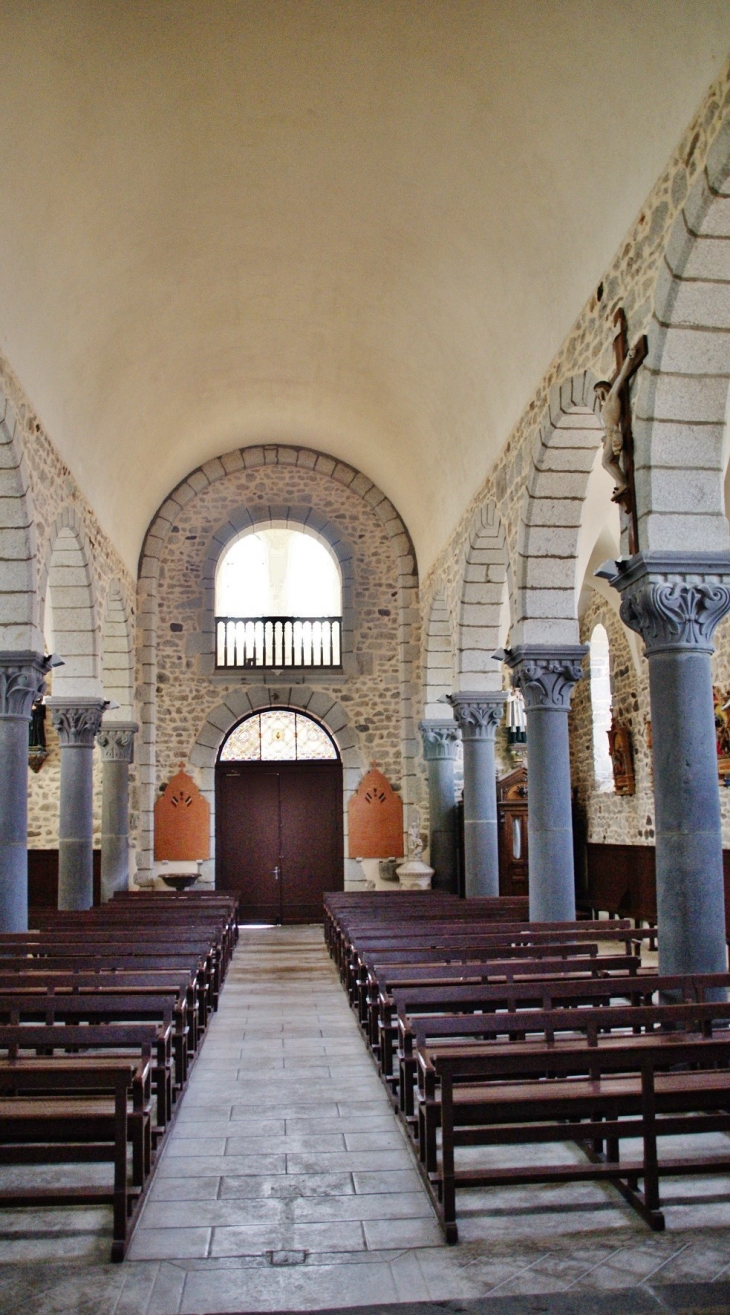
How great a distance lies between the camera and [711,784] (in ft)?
20.5

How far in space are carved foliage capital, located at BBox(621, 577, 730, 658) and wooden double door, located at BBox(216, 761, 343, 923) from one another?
33.7ft

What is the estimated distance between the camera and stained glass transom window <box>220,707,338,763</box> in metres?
16.3

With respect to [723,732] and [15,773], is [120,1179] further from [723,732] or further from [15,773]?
[723,732]

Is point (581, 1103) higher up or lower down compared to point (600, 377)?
lower down

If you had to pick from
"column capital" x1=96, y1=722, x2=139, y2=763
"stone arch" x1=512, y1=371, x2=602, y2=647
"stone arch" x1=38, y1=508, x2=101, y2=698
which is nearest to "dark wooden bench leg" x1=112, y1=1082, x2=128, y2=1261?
"stone arch" x1=512, y1=371, x2=602, y2=647

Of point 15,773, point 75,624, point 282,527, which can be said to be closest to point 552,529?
point 15,773

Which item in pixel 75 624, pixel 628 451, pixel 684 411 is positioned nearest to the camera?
pixel 684 411

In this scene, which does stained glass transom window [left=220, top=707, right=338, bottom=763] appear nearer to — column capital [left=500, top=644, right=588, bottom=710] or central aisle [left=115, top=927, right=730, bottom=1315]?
column capital [left=500, top=644, right=588, bottom=710]

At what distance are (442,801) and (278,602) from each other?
783cm

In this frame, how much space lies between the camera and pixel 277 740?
1638 centimetres

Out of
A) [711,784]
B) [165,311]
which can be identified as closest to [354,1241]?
[711,784]

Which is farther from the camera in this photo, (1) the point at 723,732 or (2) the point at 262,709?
(2) the point at 262,709

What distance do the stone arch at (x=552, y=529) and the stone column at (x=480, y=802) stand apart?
3.32m

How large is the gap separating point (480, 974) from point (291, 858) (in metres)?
10.4
